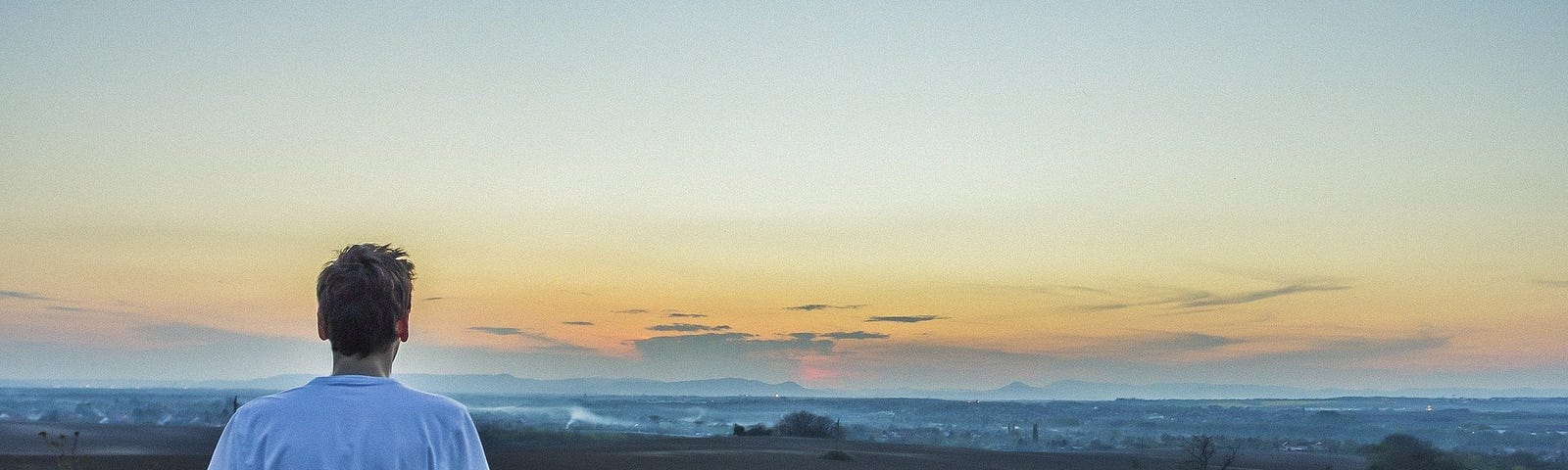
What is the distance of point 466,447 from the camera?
2301 millimetres

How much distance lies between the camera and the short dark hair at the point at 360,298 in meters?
2.27

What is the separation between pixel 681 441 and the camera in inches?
1137

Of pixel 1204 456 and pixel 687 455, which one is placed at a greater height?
pixel 1204 456

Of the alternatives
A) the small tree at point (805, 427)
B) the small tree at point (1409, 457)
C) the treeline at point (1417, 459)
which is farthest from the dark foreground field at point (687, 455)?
the small tree at point (805, 427)

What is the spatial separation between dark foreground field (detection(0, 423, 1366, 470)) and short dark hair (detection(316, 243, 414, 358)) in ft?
60.9

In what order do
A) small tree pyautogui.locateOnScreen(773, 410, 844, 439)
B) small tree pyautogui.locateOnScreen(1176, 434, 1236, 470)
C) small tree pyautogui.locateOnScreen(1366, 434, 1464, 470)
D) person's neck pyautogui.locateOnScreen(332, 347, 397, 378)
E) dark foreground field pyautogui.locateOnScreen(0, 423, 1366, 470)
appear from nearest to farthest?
1. person's neck pyautogui.locateOnScreen(332, 347, 397, 378)
2. dark foreground field pyautogui.locateOnScreen(0, 423, 1366, 470)
3. small tree pyautogui.locateOnScreen(1176, 434, 1236, 470)
4. small tree pyautogui.locateOnScreen(1366, 434, 1464, 470)
5. small tree pyautogui.locateOnScreen(773, 410, 844, 439)

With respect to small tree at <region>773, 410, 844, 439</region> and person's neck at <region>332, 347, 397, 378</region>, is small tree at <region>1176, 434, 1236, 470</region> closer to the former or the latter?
small tree at <region>773, 410, 844, 439</region>

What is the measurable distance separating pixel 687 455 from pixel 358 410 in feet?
76.8

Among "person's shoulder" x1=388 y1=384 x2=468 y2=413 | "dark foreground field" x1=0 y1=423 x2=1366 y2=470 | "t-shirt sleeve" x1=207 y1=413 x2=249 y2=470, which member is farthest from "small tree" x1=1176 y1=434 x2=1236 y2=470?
"t-shirt sleeve" x1=207 y1=413 x2=249 y2=470

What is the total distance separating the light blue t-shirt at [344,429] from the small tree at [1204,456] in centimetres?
2079

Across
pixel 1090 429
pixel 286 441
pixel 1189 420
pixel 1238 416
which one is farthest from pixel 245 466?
pixel 1238 416

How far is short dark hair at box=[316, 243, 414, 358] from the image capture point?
7.46 feet

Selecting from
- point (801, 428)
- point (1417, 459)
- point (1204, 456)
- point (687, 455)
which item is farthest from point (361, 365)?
point (801, 428)

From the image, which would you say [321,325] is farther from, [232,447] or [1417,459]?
[1417,459]
